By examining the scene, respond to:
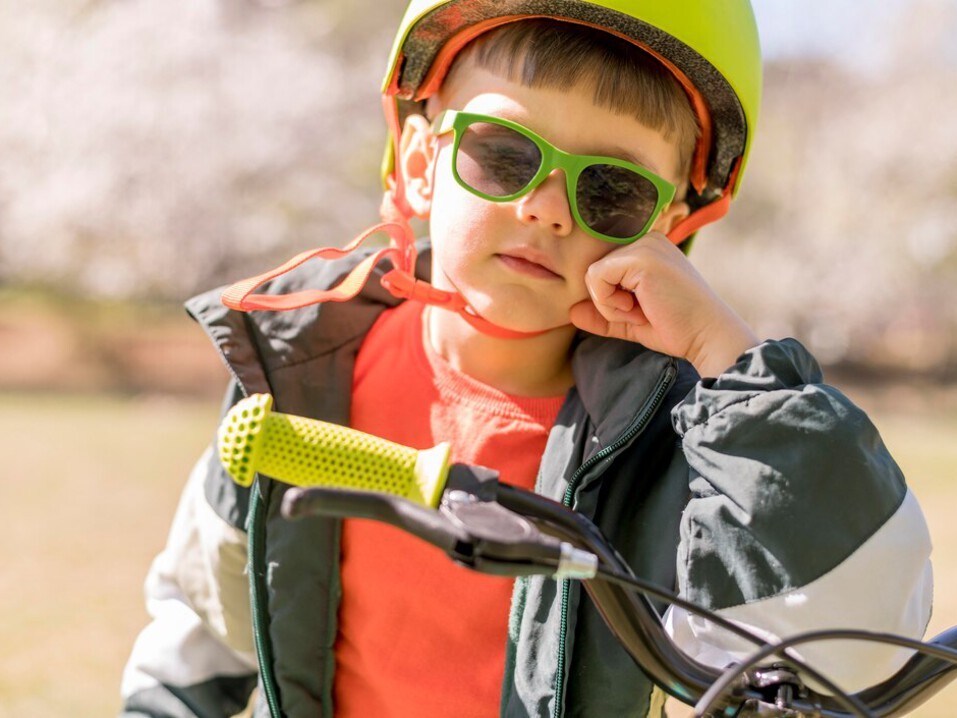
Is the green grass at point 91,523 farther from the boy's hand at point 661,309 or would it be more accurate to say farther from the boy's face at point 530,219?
the boy's hand at point 661,309

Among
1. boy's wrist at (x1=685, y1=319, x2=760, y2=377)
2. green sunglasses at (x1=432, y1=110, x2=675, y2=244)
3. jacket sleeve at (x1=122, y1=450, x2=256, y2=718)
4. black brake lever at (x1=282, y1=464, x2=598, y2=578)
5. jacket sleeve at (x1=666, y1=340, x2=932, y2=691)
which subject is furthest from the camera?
jacket sleeve at (x1=122, y1=450, x2=256, y2=718)

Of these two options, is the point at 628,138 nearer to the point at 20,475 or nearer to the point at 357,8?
the point at 20,475

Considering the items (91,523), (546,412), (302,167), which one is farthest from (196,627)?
→ (302,167)

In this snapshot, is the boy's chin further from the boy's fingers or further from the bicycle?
the bicycle

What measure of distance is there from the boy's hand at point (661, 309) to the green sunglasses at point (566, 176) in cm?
6

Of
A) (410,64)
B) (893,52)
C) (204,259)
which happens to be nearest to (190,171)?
(204,259)

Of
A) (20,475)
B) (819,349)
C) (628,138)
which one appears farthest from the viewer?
(819,349)

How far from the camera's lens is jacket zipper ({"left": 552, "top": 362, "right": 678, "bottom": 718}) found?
2.02 metres

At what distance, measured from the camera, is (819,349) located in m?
13.1

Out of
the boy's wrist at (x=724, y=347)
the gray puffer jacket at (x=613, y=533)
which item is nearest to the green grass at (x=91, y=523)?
the gray puffer jacket at (x=613, y=533)

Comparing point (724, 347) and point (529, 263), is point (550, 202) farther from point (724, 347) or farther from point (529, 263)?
point (724, 347)

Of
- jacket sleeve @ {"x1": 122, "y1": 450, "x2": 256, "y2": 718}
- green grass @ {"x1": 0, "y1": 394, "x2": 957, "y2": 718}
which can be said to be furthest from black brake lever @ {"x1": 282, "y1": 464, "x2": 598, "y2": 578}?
green grass @ {"x1": 0, "y1": 394, "x2": 957, "y2": 718}

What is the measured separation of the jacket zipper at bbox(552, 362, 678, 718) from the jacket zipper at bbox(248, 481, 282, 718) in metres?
0.59

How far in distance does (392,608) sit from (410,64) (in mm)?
1136
